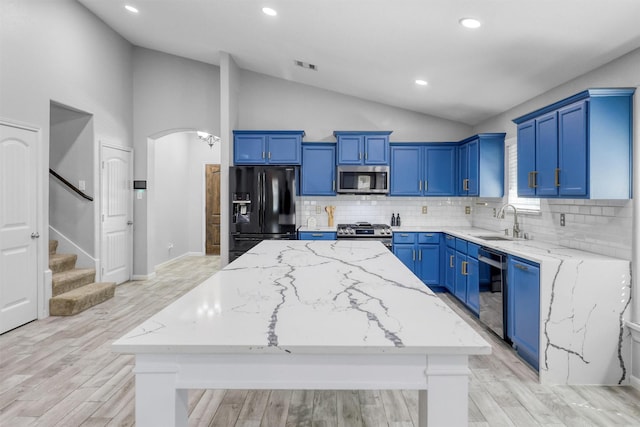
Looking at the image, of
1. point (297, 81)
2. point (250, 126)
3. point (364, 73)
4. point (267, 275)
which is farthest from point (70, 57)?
point (267, 275)

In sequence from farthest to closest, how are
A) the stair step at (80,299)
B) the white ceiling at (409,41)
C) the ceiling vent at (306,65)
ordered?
the ceiling vent at (306,65), the stair step at (80,299), the white ceiling at (409,41)

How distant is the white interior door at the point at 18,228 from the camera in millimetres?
3920

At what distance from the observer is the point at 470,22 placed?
2.96 metres

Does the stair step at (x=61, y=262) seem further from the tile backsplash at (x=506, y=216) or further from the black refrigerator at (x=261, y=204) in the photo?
the tile backsplash at (x=506, y=216)

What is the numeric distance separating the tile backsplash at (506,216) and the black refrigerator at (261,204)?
0.69 metres

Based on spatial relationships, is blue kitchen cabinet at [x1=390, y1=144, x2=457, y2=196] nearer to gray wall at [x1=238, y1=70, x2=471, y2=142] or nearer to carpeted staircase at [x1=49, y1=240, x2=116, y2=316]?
gray wall at [x1=238, y1=70, x2=471, y2=142]

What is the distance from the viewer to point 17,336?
382 centimetres

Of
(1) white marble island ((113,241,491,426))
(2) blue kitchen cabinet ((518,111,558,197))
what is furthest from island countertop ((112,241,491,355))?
(2) blue kitchen cabinet ((518,111,558,197))

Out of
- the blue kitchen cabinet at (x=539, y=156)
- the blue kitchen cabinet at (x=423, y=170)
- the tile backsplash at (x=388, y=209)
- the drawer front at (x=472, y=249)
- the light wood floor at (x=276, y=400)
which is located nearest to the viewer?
the light wood floor at (x=276, y=400)

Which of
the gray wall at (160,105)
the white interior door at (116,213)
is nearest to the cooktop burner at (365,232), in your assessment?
the gray wall at (160,105)

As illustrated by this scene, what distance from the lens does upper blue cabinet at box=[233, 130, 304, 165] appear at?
5.70 m

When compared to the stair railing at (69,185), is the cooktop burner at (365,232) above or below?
below

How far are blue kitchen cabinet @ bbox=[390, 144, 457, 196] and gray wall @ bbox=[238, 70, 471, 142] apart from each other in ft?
1.51

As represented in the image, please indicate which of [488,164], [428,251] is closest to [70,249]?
[428,251]
